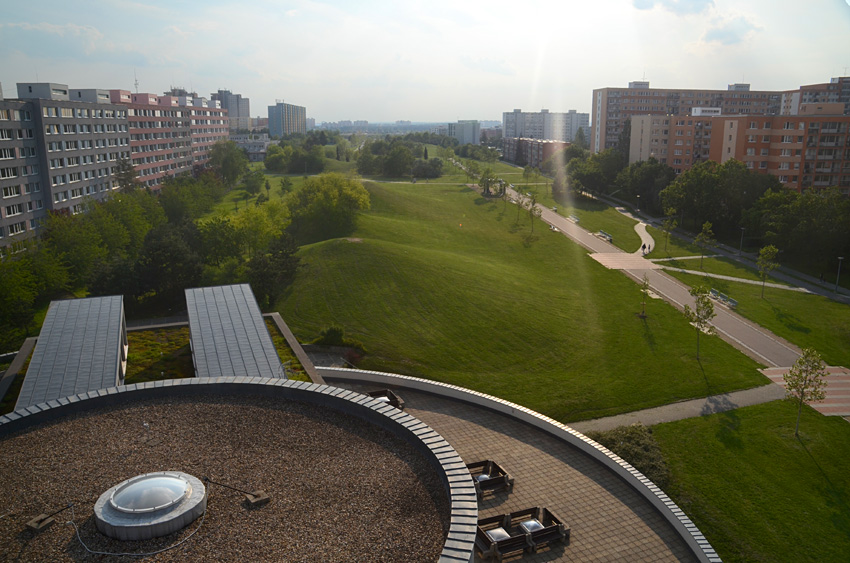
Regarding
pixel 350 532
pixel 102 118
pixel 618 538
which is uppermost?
pixel 102 118

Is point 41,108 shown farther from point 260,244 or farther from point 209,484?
point 209,484

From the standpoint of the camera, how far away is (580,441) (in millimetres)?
21406

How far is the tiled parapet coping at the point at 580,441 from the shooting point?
1720 centimetres

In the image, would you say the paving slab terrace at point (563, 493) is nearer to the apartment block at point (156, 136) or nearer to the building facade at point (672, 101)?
the apartment block at point (156, 136)

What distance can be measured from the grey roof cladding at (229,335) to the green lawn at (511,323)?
37.2 ft

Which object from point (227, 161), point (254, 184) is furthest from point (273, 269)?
point (227, 161)

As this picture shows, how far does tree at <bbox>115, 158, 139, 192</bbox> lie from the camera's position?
7794 centimetres

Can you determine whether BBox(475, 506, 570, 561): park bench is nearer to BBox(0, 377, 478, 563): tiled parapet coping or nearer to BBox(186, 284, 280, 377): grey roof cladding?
BBox(0, 377, 478, 563): tiled parapet coping

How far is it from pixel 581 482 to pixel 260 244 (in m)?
45.4

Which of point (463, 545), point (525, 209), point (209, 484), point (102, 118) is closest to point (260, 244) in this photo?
point (102, 118)

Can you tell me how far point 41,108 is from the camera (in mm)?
61844

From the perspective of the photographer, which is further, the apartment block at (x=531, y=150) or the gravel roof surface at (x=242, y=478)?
the apartment block at (x=531, y=150)

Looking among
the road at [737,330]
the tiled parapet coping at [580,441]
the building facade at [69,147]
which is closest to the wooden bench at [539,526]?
the tiled parapet coping at [580,441]

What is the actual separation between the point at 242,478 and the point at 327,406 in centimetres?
371
